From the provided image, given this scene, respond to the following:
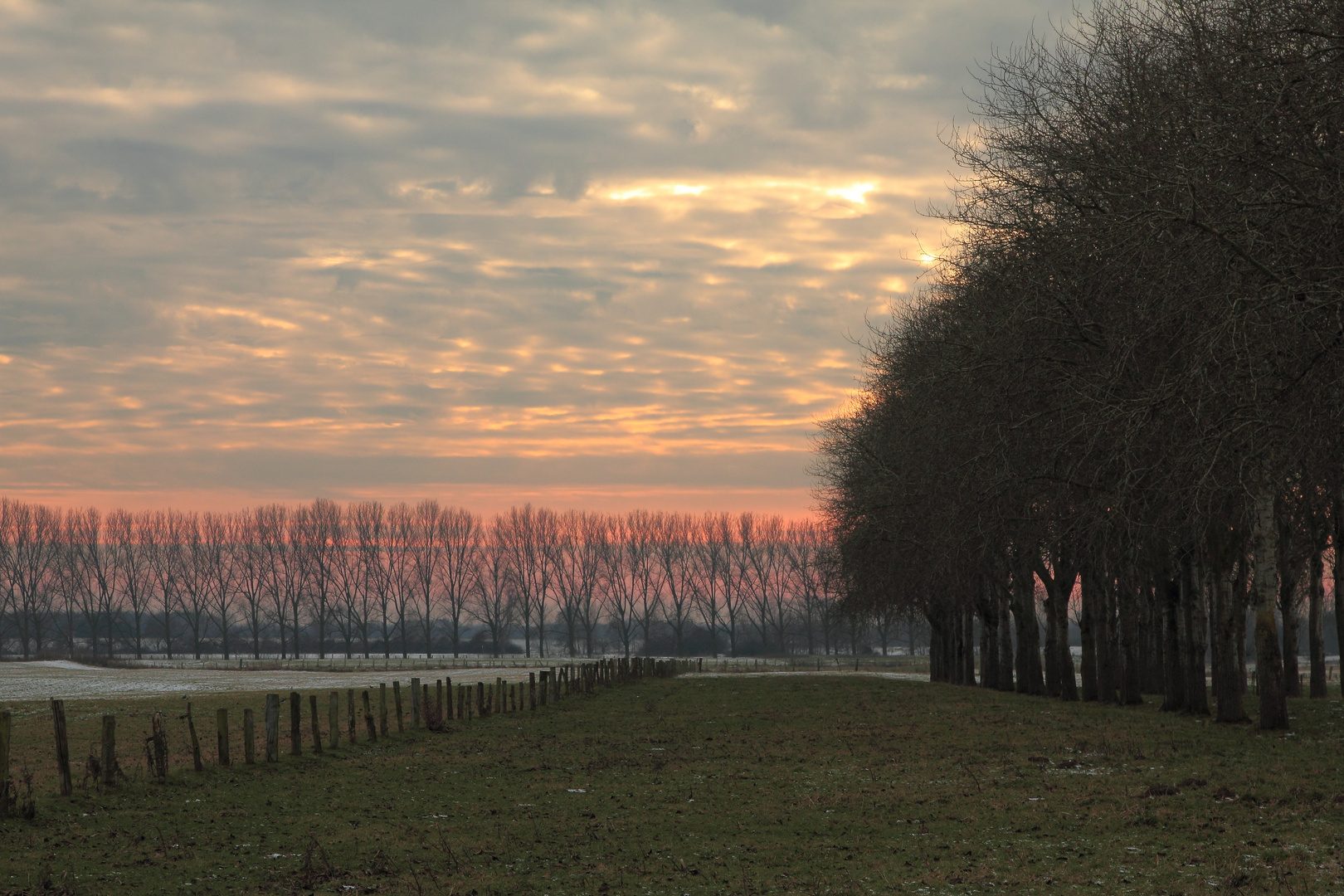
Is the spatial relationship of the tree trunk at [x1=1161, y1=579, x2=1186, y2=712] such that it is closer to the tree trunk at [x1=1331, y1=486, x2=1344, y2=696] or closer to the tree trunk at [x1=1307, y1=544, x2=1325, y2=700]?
the tree trunk at [x1=1331, y1=486, x2=1344, y2=696]

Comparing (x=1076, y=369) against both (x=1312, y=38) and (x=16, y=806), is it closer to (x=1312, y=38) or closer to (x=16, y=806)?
(x=1312, y=38)

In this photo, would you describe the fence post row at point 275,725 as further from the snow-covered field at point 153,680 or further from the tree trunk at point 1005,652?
the snow-covered field at point 153,680

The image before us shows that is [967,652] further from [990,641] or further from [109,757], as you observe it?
[109,757]

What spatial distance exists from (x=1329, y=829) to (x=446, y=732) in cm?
2056

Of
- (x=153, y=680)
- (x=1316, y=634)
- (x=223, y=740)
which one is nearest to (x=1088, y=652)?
(x=1316, y=634)

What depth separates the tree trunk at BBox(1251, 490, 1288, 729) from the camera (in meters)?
20.8

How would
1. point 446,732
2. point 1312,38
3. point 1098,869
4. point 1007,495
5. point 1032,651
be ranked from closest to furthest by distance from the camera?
1. point 1098,869
2. point 1312,38
3. point 1007,495
4. point 446,732
5. point 1032,651

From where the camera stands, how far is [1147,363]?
66.1 feet

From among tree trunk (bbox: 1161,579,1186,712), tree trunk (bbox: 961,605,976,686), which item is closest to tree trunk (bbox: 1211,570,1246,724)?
tree trunk (bbox: 1161,579,1186,712)

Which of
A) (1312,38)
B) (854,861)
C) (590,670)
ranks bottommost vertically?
(590,670)

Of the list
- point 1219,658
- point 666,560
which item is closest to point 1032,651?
point 1219,658

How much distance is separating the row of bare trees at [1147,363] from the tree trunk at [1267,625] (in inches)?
2.5

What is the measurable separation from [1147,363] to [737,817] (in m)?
11.6

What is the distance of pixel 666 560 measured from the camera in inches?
5876
